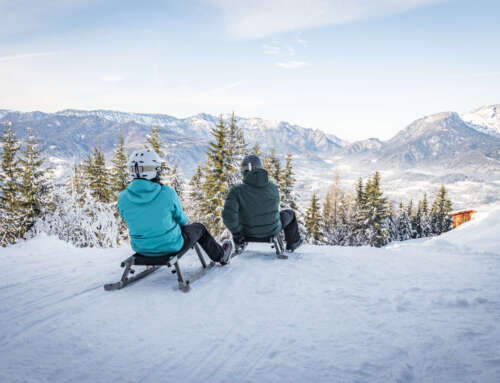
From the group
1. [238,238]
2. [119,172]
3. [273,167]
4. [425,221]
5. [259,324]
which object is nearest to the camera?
[259,324]

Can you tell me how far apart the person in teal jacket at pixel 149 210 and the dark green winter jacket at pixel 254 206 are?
1.33m

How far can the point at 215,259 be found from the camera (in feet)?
15.8

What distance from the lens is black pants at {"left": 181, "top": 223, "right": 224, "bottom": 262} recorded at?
423cm

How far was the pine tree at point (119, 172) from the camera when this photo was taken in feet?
83.7

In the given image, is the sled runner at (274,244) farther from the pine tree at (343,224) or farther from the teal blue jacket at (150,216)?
the pine tree at (343,224)

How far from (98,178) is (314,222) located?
74.8 ft

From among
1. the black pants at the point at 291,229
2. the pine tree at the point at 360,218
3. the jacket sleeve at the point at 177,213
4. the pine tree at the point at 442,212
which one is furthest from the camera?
the pine tree at the point at 442,212

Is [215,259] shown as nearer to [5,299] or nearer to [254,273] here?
[254,273]

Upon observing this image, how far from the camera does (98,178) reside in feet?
89.1

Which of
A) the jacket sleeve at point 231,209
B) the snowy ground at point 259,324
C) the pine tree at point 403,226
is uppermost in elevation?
the jacket sleeve at point 231,209

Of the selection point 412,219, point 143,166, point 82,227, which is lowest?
point 412,219

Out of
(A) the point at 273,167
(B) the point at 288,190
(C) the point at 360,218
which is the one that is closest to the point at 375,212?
(C) the point at 360,218

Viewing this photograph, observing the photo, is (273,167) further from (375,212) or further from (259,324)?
(259,324)

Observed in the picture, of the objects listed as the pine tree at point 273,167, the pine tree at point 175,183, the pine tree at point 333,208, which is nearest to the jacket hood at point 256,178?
the pine tree at point 273,167
